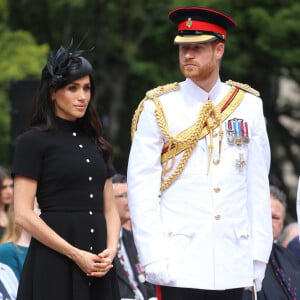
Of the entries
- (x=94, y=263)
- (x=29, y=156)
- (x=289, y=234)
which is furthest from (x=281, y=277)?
(x=29, y=156)

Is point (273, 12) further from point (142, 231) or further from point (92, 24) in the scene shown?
point (142, 231)

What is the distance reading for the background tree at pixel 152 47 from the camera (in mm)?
17828

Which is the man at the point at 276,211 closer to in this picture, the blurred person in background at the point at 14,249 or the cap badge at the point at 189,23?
the blurred person in background at the point at 14,249

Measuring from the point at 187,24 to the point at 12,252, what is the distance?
7.49ft

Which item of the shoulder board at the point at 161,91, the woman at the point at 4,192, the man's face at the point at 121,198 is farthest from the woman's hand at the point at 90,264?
the woman at the point at 4,192

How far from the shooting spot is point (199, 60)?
5.57 metres

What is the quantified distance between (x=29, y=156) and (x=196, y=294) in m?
1.12

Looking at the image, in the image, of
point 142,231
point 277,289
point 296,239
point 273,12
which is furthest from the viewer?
point 273,12

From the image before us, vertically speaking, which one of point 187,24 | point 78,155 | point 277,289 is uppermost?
point 187,24

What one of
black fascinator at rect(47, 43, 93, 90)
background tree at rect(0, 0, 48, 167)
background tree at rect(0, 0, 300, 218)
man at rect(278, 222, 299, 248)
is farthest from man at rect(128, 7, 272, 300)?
background tree at rect(0, 0, 300, 218)

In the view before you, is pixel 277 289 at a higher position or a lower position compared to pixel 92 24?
lower

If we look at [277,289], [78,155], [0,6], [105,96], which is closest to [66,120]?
[78,155]

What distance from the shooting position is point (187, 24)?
5.67 meters

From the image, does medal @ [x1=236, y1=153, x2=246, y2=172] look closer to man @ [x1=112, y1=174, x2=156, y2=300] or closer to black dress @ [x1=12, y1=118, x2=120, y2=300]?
black dress @ [x1=12, y1=118, x2=120, y2=300]
